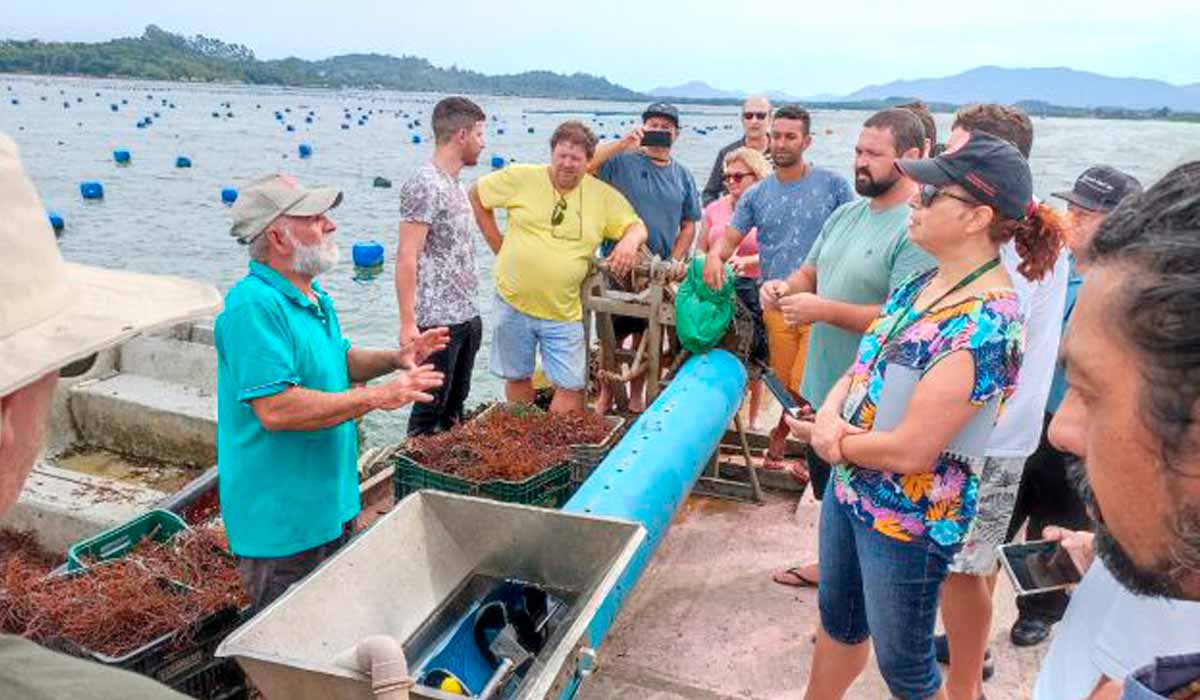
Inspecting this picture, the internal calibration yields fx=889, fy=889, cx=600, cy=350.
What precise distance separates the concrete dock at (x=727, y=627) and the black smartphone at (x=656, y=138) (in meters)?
2.40

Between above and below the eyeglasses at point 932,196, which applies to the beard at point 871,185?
below

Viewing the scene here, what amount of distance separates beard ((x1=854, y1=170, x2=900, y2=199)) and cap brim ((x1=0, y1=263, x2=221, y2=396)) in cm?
264

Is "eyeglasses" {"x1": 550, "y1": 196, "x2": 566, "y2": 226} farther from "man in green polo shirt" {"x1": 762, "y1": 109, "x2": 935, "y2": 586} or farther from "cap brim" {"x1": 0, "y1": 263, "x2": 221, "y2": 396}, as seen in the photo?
"cap brim" {"x1": 0, "y1": 263, "x2": 221, "y2": 396}

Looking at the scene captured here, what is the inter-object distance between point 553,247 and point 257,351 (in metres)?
2.61

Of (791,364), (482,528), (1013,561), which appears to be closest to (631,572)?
(482,528)

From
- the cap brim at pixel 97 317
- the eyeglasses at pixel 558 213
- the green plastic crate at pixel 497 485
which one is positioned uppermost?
the cap brim at pixel 97 317

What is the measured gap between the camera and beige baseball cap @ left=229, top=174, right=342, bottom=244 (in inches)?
116

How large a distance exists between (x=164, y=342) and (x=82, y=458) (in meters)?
1.03

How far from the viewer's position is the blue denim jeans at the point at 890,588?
8.27 ft

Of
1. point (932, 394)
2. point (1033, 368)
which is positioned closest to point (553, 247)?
point (1033, 368)

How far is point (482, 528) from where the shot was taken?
9.18ft

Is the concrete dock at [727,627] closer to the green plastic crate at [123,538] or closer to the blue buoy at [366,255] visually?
the green plastic crate at [123,538]

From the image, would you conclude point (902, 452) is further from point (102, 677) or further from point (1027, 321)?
point (102, 677)

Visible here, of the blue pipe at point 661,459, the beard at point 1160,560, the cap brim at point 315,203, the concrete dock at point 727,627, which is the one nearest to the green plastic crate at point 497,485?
the blue pipe at point 661,459
